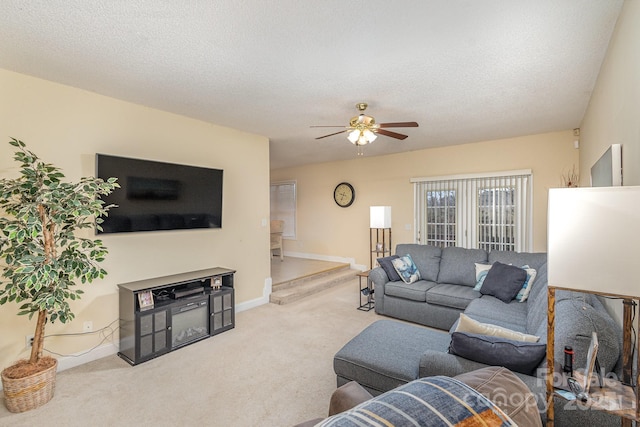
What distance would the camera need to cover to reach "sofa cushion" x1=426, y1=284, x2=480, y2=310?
339 cm

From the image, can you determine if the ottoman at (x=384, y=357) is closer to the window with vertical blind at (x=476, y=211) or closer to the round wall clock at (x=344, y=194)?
the window with vertical blind at (x=476, y=211)

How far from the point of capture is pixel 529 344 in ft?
4.99

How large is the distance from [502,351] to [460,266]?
2611mm

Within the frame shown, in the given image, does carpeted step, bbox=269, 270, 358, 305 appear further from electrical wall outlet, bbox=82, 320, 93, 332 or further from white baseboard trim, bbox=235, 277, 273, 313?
electrical wall outlet, bbox=82, 320, 93, 332

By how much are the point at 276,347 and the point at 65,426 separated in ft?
5.52

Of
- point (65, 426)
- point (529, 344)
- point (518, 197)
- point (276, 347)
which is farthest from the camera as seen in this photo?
point (518, 197)

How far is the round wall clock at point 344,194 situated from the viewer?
6.69m

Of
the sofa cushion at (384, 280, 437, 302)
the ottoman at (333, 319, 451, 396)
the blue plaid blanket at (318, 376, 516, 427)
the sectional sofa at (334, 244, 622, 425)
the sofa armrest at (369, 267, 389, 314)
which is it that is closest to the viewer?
the blue plaid blanket at (318, 376, 516, 427)

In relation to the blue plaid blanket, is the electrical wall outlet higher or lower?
lower

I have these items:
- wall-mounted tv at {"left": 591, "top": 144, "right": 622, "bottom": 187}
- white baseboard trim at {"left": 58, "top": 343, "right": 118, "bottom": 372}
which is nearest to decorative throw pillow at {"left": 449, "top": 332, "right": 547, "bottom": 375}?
wall-mounted tv at {"left": 591, "top": 144, "right": 622, "bottom": 187}

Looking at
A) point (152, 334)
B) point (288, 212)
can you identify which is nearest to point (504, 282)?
point (152, 334)

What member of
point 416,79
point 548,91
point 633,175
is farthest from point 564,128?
point 633,175

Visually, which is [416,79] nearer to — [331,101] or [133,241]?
[331,101]

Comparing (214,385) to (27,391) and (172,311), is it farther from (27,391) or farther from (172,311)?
(27,391)
